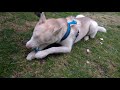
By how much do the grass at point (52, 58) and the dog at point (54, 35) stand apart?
164 mm

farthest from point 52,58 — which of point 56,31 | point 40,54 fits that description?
point 56,31

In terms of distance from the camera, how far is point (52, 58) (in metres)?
5.18

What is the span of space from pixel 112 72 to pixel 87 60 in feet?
1.94

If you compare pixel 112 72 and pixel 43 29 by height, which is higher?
pixel 43 29

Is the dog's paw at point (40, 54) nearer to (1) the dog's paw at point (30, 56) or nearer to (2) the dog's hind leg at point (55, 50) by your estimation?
(2) the dog's hind leg at point (55, 50)

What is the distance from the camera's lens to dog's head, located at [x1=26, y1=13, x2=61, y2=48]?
4.84 m

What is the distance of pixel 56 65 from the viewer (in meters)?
5.04

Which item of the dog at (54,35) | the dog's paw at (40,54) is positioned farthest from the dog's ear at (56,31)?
the dog's paw at (40,54)

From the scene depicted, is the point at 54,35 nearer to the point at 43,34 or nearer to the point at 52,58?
the point at 43,34

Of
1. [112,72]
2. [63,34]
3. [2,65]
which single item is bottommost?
[112,72]

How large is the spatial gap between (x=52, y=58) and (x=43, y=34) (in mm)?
601

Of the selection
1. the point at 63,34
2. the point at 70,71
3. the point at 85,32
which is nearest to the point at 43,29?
the point at 63,34

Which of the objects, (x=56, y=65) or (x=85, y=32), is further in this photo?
(x=85, y=32)

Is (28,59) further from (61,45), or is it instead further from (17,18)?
(17,18)
